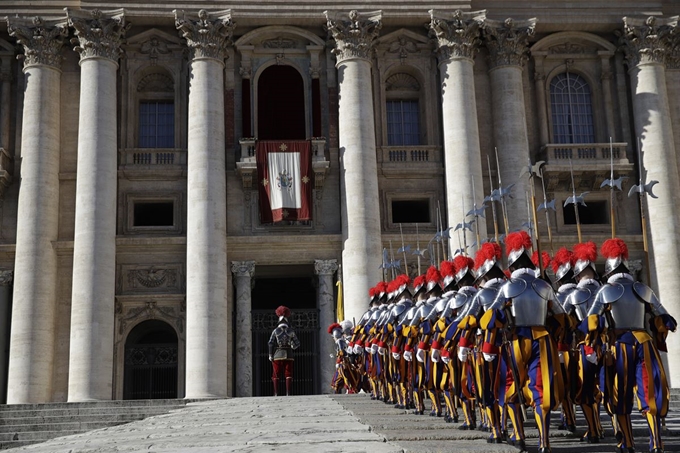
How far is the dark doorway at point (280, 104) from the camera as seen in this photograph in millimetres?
31484

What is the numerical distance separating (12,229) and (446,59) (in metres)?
16.0

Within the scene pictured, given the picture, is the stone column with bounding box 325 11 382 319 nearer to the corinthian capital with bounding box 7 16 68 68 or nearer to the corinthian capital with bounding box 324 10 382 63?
the corinthian capital with bounding box 324 10 382 63

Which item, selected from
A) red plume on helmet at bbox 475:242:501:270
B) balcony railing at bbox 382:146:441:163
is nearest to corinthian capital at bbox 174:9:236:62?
balcony railing at bbox 382:146:441:163

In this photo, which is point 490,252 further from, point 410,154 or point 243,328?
point 410,154

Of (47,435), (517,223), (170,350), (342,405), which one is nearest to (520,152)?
(517,223)

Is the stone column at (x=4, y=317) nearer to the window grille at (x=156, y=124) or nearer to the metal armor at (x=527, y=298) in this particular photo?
the window grille at (x=156, y=124)

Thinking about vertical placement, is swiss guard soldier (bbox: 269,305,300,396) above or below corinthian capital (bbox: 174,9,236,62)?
below

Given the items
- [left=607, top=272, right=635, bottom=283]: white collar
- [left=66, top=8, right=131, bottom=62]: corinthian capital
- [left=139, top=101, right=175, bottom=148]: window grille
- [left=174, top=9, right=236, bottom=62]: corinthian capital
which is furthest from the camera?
[left=139, top=101, right=175, bottom=148]: window grille

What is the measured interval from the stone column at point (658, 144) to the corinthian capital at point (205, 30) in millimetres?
14311

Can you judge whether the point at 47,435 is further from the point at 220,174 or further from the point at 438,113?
the point at 438,113

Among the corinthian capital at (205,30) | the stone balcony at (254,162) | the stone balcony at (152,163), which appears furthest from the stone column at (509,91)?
the stone balcony at (152,163)

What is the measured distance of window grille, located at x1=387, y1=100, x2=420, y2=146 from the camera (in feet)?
107

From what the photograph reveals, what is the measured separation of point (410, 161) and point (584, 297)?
20994mm

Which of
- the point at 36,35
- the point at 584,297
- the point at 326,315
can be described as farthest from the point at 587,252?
the point at 36,35
